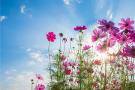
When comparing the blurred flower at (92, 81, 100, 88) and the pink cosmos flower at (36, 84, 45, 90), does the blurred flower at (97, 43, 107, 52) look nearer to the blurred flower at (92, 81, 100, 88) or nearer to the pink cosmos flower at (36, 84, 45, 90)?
the blurred flower at (92, 81, 100, 88)

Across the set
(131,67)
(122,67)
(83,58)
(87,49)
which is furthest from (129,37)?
(87,49)

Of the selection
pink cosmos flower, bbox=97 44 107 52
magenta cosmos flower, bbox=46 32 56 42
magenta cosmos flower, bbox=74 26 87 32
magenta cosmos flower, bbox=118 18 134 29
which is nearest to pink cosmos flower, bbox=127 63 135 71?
magenta cosmos flower, bbox=118 18 134 29

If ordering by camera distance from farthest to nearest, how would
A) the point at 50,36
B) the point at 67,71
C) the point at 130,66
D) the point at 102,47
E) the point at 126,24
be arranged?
the point at 50,36 → the point at 67,71 → the point at 130,66 → the point at 126,24 → the point at 102,47

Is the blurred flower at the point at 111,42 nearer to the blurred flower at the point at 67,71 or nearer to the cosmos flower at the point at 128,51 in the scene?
the cosmos flower at the point at 128,51

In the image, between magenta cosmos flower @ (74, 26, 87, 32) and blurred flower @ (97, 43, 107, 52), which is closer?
blurred flower @ (97, 43, 107, 52)

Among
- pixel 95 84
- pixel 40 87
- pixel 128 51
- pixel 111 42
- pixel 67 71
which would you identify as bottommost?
pixel 40 87

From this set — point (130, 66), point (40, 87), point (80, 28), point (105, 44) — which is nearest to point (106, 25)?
point (105, 44)

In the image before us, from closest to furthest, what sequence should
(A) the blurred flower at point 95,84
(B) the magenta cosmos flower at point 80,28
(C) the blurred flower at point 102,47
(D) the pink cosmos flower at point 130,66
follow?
(C) the blurred flower at point 102,47 → (D) the pink cosmos flower at point 130,66 → (A) the blurred flower at point 95,84 → (B) the magenta cosmos flower at point 80,28

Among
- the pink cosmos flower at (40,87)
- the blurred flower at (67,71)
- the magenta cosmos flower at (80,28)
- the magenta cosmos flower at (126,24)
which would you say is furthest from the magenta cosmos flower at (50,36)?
the magenta cosmos flower at (126,24)

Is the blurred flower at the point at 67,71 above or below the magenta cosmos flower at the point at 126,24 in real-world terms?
below

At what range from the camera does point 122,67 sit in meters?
4.57

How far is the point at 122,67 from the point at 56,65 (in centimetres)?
220

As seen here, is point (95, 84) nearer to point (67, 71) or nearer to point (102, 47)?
point (67, 71)

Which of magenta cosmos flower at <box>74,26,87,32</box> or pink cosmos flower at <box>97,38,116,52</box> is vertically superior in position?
magenta cosmos flower at <box>74,26,87,32</box>
